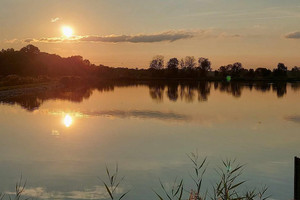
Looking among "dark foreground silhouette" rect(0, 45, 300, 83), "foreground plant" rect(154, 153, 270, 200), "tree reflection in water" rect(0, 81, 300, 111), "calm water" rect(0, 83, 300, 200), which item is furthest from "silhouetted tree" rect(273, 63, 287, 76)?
"foreground plant" rect(154, 153, 270, 200)

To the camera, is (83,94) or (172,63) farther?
(172,63)

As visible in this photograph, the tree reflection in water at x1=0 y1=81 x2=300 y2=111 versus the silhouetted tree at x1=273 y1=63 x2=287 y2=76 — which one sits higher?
the silhouetted tree at x1=273 y1=63 x2=287 y2=76

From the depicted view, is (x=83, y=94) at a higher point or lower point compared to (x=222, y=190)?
lower

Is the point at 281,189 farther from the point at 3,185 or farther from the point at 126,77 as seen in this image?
the point at 126,77

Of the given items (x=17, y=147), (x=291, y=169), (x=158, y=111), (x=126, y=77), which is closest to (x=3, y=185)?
(x=17, y=147)

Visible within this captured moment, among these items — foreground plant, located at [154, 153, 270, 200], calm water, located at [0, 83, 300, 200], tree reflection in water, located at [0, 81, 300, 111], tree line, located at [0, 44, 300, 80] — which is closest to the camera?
foreground plant, located at [154, 153, 270, 200]

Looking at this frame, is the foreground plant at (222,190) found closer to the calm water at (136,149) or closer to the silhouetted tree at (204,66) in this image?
the calm water at (136,149)

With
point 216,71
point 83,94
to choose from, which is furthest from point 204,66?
point 83,94

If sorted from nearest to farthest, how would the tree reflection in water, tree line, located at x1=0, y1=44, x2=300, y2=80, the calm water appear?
1. the calm water
2. the tree reflection in water
3. tree line, located at x1=0, y1=44, x2=300, y2=80

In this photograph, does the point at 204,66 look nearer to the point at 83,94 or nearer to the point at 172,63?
the point at 172,63

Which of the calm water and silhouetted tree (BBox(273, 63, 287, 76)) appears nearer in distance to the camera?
the calm water

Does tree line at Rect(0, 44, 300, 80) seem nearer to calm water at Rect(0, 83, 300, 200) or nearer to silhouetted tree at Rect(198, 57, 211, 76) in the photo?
silhouetted tree at Rect(198, 57, 211, 76)

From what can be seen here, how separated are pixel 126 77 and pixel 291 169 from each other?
15394 cm

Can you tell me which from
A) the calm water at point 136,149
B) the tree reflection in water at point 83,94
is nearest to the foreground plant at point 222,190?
the calm water at point 136,149
